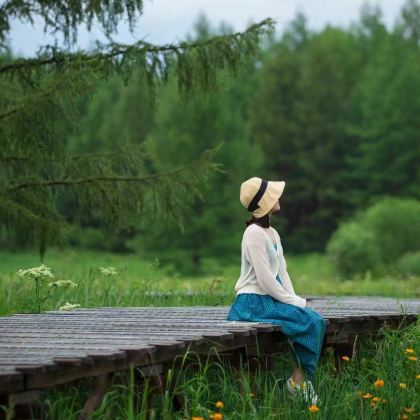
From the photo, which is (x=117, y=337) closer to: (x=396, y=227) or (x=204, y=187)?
(x=396, y=227)

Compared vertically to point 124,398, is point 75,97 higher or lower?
higher

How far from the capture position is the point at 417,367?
6883 mm

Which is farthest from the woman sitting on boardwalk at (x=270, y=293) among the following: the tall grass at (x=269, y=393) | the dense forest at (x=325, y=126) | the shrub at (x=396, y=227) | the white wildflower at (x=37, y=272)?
the dense forest at (x=325, y=126)

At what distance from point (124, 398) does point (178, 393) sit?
1.51 ft

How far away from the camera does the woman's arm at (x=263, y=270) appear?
6.62 m

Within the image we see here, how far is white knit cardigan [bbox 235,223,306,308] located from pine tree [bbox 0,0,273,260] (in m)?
3.88

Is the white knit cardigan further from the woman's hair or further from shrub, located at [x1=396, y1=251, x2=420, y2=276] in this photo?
shrub, located at [x1=396, y1=251, x2=420, y2=276]

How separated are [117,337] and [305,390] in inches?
47.2

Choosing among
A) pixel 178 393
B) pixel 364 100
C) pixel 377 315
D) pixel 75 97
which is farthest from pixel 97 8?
pixel 364 100

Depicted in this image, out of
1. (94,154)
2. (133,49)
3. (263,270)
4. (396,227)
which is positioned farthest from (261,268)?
(396,227)

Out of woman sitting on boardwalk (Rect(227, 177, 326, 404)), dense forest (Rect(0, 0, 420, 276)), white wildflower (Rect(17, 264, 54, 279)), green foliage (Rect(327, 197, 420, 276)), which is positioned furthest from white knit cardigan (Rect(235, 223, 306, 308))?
dense forest (Rect(0, 0, 420, 276))

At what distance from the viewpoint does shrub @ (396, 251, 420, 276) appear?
76.8 feet

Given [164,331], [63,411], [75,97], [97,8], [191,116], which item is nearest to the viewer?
[63,411]

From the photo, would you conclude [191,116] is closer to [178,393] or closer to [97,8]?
[97,8]
